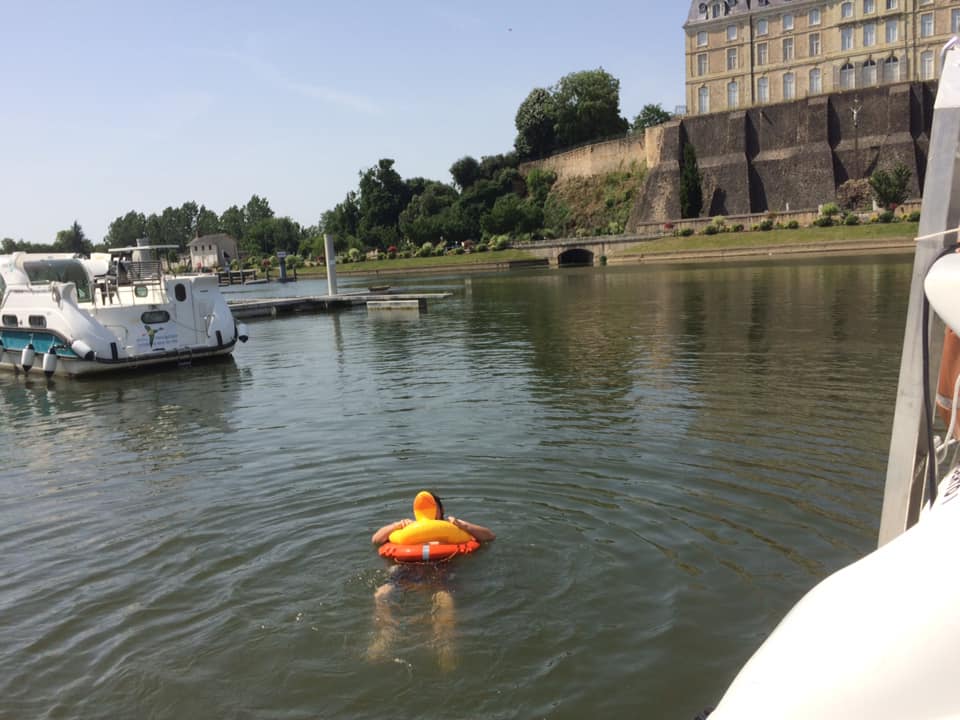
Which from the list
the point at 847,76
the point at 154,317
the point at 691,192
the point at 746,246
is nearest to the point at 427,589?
the point at 154,317

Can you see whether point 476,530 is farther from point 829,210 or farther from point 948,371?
point 829,210

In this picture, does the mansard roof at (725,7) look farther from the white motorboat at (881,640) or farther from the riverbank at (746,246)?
the white motorboat at (881,640)

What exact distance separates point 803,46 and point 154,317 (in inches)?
2911

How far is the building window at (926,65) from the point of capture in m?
72.4

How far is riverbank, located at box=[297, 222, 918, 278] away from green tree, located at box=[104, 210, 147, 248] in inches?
5194

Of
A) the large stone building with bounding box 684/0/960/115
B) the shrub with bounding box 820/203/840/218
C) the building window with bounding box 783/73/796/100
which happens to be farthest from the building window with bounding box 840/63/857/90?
the shrub with bounding box 820/203/840/218

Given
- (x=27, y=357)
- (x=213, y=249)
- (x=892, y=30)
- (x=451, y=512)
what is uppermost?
(x=892, y=30)

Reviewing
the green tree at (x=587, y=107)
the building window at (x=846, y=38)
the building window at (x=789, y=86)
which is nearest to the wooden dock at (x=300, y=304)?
the building window at (x=789, y=86)

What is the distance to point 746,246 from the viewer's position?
203 ft

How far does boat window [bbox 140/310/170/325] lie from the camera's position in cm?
2323

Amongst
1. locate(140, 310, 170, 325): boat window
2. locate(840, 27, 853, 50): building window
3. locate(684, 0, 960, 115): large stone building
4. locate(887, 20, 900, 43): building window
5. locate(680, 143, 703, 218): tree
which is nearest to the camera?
locate(140, 310, 170, 325): boat window

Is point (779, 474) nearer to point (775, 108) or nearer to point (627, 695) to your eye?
point (627, 695)

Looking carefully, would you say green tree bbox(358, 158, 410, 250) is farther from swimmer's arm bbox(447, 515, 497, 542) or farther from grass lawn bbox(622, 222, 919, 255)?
swimmer's arm bbox(447, 515, 497, 542)

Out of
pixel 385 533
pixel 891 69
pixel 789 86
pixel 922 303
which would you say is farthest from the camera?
pixel 789 86
